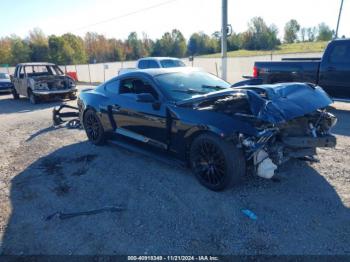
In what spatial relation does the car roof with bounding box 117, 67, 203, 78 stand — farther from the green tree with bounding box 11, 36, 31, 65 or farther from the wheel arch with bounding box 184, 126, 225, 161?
the green tree with bounding box 11, 36, 31, 65

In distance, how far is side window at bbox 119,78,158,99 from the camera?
4.57 m

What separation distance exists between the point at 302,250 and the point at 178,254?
1127mm

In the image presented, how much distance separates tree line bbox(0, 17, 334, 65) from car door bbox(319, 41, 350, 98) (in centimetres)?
4585

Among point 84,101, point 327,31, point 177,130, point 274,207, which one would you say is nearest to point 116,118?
point 84,101

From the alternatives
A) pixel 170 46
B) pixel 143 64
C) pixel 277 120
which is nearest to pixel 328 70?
pixel 277 120

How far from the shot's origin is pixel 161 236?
2943 millimetres

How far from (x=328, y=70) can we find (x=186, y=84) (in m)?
5.20

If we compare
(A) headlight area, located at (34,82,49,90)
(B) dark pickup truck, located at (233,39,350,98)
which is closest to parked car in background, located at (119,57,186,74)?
(A) headlight area, located at (34,82,49,90)

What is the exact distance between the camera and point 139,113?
15.3 feet

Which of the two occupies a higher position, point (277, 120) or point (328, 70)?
point (328, 70)

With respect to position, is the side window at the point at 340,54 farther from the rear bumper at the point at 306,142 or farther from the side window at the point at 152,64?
the side window at the point at 152,64

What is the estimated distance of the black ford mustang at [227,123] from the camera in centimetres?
340

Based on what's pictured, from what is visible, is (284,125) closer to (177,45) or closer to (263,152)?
(263,152)

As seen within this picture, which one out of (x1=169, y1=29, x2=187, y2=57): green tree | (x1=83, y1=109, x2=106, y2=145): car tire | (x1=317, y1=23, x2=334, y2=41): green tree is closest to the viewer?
(x1=83, y1=109, x2=106, y2=145): car tire
